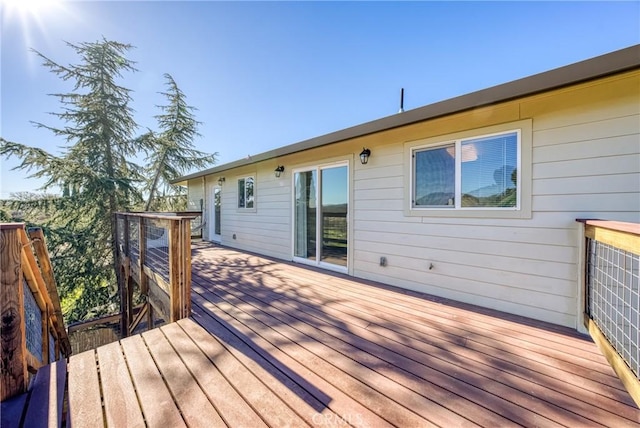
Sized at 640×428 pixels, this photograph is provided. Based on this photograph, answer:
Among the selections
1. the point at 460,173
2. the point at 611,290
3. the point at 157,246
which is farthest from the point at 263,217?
the point at 611,290

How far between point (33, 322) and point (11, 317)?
1280 millimetres

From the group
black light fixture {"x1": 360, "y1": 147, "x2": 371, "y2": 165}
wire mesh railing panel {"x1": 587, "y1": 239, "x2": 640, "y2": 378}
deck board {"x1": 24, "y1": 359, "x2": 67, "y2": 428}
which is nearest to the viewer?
deck board {"x1": 24, "y1": 359, "x2": 67, "y2": 428}

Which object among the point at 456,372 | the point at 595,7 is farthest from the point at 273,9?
the point at 456,372

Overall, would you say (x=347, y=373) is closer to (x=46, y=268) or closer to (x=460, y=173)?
(x=460, y=173)

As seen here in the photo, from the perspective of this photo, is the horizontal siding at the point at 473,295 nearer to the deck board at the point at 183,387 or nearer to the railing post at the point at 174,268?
the railing post at the point at 174,268

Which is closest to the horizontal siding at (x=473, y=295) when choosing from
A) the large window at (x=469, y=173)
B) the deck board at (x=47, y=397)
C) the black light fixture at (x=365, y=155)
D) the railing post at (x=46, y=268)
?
the large window at (x=469, y=173)

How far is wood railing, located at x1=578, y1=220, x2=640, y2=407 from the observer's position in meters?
1.87

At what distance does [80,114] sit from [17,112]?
1.27 m

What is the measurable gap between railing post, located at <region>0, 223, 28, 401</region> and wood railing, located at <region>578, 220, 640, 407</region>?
12.5ft

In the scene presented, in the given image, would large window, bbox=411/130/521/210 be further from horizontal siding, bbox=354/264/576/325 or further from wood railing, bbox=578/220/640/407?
horizontal siding, bbox=354/264/576/325

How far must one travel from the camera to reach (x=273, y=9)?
5.18 m

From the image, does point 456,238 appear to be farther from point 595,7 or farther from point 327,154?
point 595,7

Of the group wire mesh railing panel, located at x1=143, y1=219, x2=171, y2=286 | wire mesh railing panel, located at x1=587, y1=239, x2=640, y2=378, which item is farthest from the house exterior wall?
wire mesh railing panel, located at x1=143, y1=219, x2=171, y2=286

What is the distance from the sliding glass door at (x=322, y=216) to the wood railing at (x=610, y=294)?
114 inches
